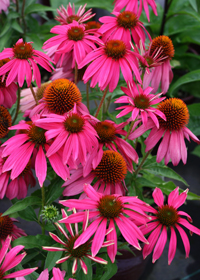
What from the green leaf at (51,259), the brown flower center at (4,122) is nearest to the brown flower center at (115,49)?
the brown flower center at (4,122)

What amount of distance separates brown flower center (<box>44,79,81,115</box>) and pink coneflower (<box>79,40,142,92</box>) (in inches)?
1.2

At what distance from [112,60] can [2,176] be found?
264 mm

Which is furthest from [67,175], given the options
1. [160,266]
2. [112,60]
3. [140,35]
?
[160,266]

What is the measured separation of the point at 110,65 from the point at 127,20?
137 mm

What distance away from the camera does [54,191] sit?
1.70 ft

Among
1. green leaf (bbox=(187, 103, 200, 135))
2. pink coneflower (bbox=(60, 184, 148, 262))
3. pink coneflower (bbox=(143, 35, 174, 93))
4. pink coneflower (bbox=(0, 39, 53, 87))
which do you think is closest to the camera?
pink coneflower (bbox=(60, 184, 148, 262))

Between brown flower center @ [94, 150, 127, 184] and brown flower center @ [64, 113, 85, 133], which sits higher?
brown flower center @ [64, 113, 85, 133]

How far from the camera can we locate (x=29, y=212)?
0.54 metres

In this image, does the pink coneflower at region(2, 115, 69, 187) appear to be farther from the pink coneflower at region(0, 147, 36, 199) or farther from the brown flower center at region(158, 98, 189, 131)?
the brown flower center at region(158, 98, 189, 131)

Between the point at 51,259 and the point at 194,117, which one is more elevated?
the point at 51,259

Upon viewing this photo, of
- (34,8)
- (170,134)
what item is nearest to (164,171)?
(170,134)

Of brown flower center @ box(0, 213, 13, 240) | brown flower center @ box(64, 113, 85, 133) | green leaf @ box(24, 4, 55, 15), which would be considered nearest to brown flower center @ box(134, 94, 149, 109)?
brown flower center @ box(64, 113, 85, 133)

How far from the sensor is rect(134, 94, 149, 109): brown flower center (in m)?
0.48

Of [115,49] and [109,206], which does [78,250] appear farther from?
[115,49]
